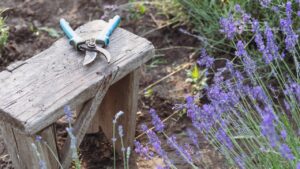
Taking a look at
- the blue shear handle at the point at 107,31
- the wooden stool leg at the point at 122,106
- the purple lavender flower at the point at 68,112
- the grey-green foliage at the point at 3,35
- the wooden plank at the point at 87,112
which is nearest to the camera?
the purple lavender flower at the point at 68,112

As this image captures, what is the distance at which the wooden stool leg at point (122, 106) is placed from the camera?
2.99 meters

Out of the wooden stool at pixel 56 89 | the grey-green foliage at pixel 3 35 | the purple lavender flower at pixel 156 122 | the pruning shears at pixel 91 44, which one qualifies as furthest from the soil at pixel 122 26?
the pruning shears at pixel 91 44

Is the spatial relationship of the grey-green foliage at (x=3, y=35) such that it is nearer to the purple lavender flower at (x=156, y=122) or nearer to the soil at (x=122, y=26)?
the soil at (x=122, y=26)

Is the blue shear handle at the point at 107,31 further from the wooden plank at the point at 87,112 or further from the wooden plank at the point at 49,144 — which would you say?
the wooden plank at the point at 49,144

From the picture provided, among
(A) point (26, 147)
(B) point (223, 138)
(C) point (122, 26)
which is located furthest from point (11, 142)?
(C) point (122, 26)

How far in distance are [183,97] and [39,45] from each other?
1092 mm

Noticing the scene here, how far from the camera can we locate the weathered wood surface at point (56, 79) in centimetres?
241

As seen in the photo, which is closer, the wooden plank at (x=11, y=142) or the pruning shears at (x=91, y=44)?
the wooden plank at (x=11, y=142)

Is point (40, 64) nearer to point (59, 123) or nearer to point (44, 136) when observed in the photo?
point (44, 136)

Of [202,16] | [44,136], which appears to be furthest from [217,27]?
[44,136]

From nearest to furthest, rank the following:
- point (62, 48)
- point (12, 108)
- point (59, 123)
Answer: point (12, 108)
point (62, 48)
point (59, 123)

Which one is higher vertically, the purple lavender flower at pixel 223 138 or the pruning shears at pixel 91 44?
the pruning shears at pixel 91 44

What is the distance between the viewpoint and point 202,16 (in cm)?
373

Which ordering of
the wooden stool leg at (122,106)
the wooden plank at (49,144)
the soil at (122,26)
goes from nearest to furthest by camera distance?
the wooden plank at (49,144) → the wooden stool leg at (122,106) → the soil at (122,26)
